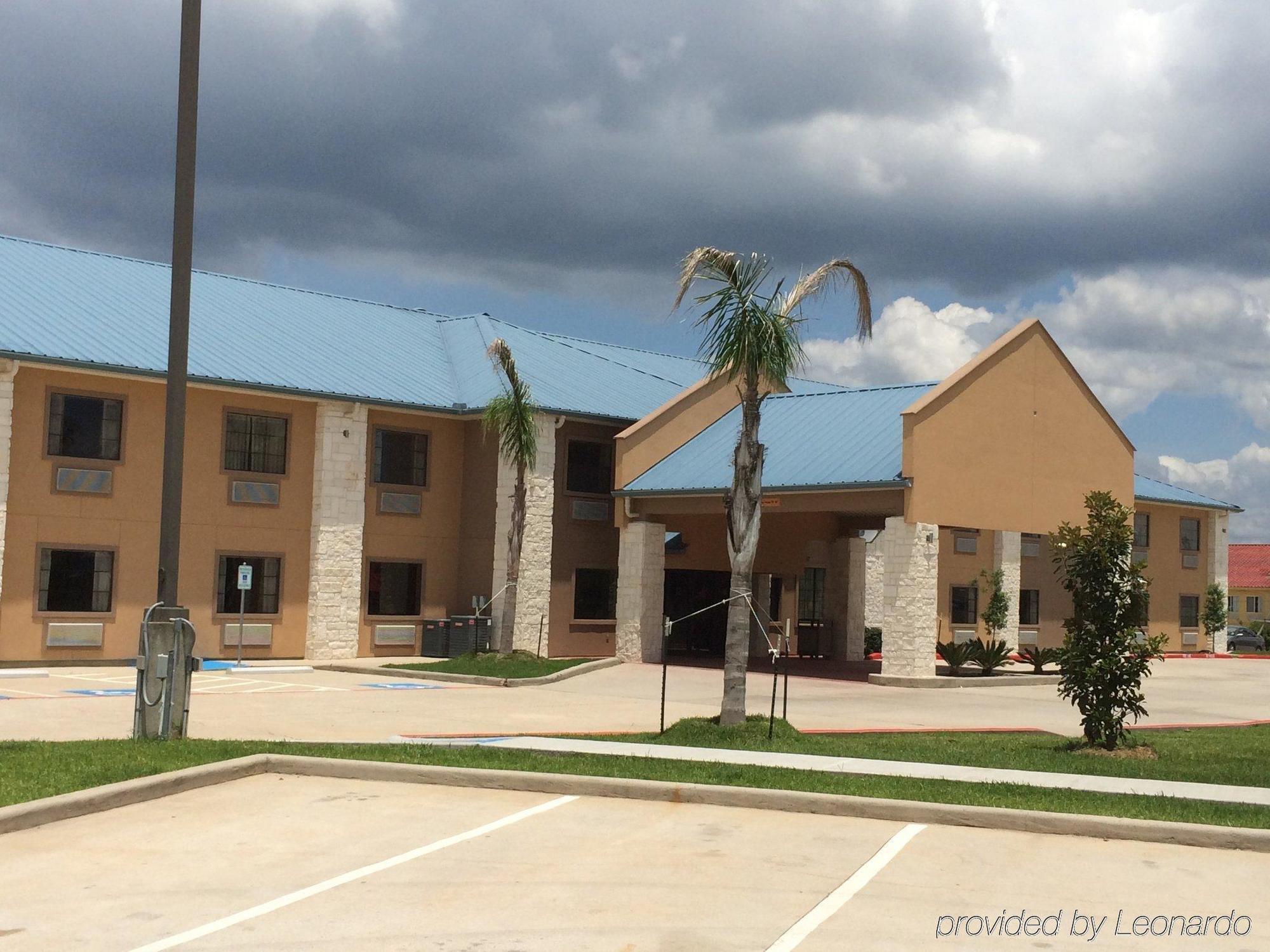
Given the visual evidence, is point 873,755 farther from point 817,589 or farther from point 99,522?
point 817,589

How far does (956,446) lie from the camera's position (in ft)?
103

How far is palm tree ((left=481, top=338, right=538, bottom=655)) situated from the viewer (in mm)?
31828

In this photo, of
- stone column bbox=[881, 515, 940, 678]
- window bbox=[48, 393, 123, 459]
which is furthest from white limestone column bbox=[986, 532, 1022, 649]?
window bbox=[48, 393, 123, 459]

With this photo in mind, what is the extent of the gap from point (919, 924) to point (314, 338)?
3042cm

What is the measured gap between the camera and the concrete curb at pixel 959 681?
99.1 feet

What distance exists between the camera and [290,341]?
114 ft

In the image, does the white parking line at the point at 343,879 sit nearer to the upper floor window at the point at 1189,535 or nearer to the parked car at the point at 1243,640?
the upper floor window at the point at 1189,535

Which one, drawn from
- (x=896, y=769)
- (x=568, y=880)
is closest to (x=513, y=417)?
(x=896, y=769)

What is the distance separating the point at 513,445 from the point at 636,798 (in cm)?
2123

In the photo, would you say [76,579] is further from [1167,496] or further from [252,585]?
[1167,496]

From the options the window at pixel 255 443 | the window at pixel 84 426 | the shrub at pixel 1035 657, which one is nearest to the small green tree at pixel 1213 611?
the shrub at pixel 1035 657

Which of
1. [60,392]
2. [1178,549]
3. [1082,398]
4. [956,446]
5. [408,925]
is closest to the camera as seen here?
[408,925]

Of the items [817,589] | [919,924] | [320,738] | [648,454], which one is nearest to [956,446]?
[648,454]

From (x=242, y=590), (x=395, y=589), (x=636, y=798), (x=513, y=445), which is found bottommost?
(x=636, y=798)
